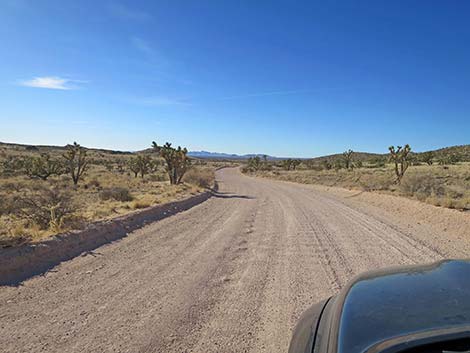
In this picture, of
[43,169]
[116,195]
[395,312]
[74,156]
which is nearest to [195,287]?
[395,312]

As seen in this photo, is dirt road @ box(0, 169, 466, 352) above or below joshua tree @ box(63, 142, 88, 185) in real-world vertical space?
below

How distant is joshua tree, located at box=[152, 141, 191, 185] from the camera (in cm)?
2755

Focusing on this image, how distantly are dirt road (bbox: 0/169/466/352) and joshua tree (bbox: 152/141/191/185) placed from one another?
18.1 metres

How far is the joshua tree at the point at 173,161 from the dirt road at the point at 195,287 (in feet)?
59.5

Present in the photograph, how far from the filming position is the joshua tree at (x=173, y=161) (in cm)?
2755

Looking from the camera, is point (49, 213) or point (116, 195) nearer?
point (49, 213)

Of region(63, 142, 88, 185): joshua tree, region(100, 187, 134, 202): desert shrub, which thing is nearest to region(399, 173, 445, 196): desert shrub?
region(100, 187, 134, 202): desert shrub

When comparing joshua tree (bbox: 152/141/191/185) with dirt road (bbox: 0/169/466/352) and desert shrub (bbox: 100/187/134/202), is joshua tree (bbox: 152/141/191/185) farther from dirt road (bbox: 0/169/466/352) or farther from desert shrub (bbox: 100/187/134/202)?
dirt road (bbox: 0/169/466/352)

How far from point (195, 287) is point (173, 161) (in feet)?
75.4

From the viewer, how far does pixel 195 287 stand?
17.3 feet

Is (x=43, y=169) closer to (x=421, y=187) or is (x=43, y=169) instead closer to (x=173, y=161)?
(x=173, y=161)

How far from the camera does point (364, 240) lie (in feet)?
27.6

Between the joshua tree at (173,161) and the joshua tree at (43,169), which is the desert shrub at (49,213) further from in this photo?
the joshua tree at (43,169)

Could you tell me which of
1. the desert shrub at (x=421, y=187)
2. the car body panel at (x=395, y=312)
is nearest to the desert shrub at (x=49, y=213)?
the car body panel at (x=395, y=312)
